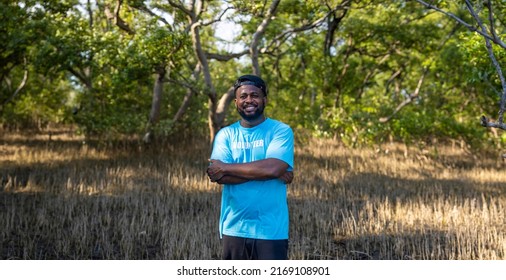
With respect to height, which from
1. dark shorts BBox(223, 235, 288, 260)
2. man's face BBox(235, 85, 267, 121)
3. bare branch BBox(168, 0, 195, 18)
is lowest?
dark shorts BBox(223, 235, 288, 260)

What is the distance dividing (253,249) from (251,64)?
13266 millimetres

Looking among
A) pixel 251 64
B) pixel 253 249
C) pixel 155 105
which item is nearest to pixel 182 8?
pixel 155 105

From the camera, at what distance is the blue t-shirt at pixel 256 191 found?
3057 millimetres

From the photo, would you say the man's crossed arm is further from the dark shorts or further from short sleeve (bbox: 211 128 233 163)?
the dark shorts

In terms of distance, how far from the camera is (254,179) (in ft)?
10.0

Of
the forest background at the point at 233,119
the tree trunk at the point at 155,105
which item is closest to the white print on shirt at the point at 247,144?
the forest background at the point at 233,119

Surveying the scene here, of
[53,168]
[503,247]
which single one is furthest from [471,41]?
[53,168]

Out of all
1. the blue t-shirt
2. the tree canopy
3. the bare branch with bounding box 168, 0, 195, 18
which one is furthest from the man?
the bare branch with bounding box 168, 0, 195, 18

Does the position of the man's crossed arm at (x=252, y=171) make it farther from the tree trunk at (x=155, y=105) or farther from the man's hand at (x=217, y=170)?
the tree trunk at (x=155, y=105)

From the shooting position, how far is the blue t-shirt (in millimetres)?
3057

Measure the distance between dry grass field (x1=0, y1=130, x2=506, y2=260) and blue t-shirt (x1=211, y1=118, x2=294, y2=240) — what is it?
2.44 m

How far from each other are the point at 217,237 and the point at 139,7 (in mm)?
7105

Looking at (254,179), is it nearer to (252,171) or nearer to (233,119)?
(252,171)
